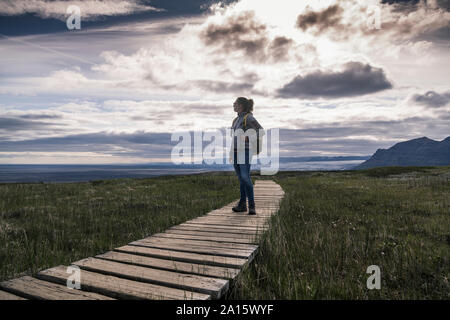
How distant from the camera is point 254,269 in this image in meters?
4.58

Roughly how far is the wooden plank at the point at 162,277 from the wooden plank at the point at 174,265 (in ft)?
0.39

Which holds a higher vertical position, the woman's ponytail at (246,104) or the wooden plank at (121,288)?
the woman's ponytail at (246,104)

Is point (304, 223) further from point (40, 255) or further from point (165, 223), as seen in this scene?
point (40, 255)

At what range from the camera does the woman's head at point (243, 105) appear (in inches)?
306

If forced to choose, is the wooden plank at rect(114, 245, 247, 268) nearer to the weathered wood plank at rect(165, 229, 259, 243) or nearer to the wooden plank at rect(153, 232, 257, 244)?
the wooden plank at rect(153, 232, 257, 244)

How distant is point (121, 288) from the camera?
321 cm

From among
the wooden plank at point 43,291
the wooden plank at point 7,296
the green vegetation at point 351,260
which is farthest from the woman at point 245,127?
the wooden plank at point 7,296

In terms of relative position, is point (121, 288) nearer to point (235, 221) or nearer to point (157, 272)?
point (157, 272)

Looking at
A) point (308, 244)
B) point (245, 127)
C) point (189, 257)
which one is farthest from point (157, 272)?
point (245, 127)

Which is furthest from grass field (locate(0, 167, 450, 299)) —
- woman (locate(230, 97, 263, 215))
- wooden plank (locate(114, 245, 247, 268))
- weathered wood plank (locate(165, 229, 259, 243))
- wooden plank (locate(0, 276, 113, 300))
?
woman (locate(230, 97, 263, 215))

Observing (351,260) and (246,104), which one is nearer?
(351,260)

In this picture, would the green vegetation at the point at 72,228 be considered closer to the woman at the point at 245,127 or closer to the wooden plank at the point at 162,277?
the wooden plank at the point at 162,277

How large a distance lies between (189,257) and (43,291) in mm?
1953
